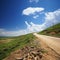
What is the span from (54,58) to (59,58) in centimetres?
58

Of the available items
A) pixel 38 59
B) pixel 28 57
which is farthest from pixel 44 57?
pixel 28 57

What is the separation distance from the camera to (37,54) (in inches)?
583

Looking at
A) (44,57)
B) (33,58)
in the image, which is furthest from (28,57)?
(44,57)

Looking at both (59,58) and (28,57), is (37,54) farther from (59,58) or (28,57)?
(59,58)

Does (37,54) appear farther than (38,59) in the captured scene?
Yes

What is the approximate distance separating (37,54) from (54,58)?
2.17 metres

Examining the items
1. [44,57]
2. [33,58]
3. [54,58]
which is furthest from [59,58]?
[33,58]

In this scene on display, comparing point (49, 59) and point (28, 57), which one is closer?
point (49, 59)

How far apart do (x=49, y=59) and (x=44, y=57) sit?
0.77 meters

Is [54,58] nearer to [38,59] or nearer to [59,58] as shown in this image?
[59,58]

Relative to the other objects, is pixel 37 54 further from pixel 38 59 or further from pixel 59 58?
pixel 59 58

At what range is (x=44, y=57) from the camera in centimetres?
1396

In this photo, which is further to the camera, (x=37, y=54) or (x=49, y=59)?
(x=37, y=54)

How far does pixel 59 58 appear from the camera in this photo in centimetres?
1283
